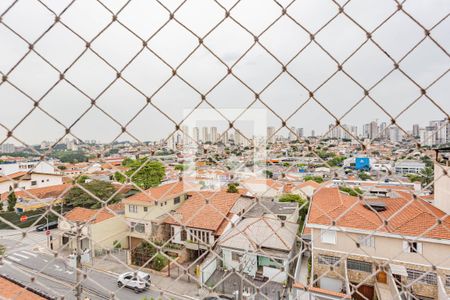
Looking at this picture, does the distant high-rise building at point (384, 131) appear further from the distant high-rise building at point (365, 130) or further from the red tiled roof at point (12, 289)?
the red tiled roof at point (12, 289)

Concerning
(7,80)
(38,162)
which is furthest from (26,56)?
(38,162)

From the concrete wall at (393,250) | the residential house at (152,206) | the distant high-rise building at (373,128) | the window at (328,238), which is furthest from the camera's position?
the window at (328,238)

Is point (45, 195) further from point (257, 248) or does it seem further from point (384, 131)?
point (384, 131)

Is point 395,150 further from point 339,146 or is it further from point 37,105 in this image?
point 37,105

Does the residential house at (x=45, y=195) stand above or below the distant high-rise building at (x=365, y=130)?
below

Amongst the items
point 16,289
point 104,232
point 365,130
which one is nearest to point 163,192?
point 104,232

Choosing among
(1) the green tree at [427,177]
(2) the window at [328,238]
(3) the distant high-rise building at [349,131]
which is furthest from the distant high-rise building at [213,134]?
(2) the window at [328,238]

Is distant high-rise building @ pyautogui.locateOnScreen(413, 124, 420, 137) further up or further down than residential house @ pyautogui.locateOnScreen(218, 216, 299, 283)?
further up

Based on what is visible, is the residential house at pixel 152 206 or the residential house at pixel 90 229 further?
the residential house at pixel 152 206

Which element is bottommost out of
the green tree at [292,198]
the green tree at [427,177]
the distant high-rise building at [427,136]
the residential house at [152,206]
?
the green tree at [292,198]

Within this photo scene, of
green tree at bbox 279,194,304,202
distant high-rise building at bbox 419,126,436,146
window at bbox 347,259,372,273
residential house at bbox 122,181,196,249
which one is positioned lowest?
window at bbox 347,259,372,273

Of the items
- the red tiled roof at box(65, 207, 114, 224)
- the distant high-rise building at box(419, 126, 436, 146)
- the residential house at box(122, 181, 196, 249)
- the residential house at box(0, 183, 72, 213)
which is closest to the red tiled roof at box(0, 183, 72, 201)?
the residential house at box(0, 183, 72, 213)

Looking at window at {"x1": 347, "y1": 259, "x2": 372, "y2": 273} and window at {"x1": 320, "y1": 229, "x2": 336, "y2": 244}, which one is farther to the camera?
window at {"x1": 320, "y1": 229, "x2": 336, "y2": 244}

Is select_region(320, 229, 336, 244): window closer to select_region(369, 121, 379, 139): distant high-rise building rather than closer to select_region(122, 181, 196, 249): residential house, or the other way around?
select_region(122, 181, 196, 249): residential house
